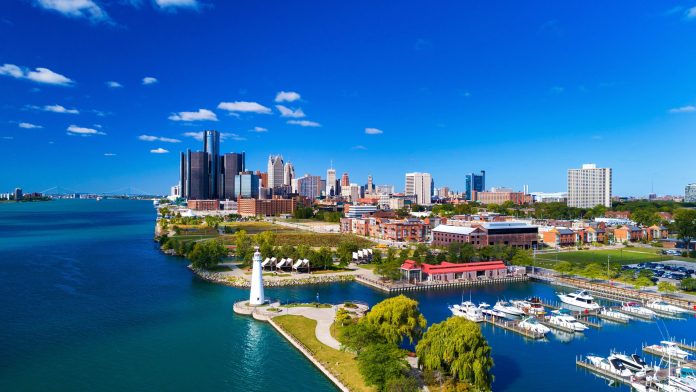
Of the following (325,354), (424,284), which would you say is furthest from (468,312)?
(325,354)

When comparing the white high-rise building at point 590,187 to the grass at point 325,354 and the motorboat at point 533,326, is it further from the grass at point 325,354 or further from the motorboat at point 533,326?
the grass at point 325,354

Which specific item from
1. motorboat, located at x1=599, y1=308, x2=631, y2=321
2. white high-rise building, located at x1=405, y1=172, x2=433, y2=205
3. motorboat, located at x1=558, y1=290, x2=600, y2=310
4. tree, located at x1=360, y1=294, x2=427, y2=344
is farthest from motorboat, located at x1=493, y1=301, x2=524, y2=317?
white high-rise building, located at x1=405, y1=172, x2=433, y2=205

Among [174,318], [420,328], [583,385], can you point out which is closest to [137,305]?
[174,318]

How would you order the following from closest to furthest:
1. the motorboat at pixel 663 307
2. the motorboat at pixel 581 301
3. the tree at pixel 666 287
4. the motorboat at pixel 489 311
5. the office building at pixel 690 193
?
the motorboat at pixel 489 311 < the motorboat at pixel 663 307 < the motorboat at pixel 581 301 < the tree at pixel 666 287 < the office building at pixel 690 193

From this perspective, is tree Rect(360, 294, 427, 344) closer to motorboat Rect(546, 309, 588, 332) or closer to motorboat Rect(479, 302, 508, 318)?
motorboat Rect(479, 302, 508, 318)

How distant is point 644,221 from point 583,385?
82987 millimetres

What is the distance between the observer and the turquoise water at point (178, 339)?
19266mm

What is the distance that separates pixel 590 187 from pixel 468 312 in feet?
378

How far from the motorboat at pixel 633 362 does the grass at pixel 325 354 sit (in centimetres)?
1273

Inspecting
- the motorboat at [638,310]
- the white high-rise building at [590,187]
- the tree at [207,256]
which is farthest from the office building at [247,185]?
the motorboat at [638,310]

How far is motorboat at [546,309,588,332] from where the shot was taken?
2641 centimetres

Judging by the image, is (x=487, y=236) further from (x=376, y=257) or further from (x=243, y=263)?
(x=243, y=263)

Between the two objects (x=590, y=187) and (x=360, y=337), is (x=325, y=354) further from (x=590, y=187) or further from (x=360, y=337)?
(x=590, y=187)

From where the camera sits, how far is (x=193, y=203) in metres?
164
